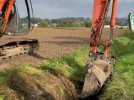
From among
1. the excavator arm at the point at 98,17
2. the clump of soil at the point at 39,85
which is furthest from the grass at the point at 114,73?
the excavator arm at the point at 98,17

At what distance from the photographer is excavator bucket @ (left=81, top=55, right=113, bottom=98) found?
46.1ft

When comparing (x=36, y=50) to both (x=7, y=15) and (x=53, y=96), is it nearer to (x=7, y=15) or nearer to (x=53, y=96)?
(x=7, y=15)

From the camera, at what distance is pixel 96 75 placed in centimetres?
1443

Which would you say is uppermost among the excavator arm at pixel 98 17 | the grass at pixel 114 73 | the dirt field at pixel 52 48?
the excavator arm at pixel 98 17

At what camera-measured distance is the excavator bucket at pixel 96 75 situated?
46.1ft

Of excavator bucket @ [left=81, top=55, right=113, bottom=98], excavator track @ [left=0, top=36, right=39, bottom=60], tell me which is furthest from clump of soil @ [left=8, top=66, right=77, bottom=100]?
excavator track @ [left=0, top=36, right=39, bottom=60]

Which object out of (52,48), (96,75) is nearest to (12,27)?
(52,48)

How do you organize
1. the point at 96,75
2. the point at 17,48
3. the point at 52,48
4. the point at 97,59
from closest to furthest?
the point at 96,75
the point at 97,59
the point at 17,48
the point at 52,48

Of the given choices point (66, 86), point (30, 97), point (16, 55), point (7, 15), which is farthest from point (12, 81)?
point (16, 55)

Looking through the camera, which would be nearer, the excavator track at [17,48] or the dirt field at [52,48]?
the dirt field at [52,48]

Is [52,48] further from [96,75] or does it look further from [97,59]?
[96,75]

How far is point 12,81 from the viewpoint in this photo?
13.5 metres

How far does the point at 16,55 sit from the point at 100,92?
944 centimetres

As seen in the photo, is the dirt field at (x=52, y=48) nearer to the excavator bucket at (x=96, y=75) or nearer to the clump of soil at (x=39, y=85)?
the clump of soil at (x=39, y=85)
